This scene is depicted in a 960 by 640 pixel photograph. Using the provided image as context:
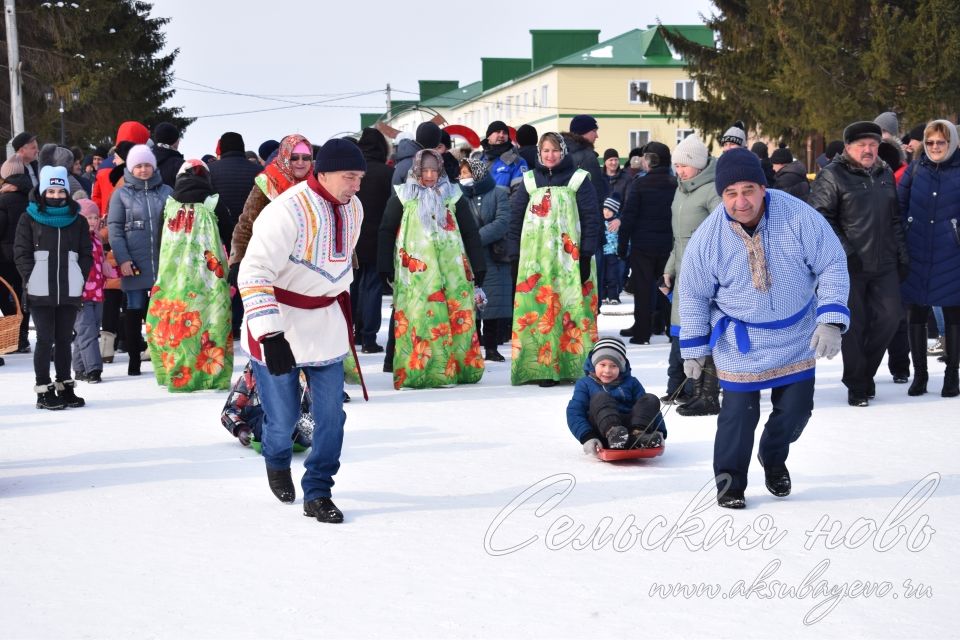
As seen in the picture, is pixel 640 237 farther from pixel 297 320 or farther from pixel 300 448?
pixel 297 320

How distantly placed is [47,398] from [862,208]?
624cm

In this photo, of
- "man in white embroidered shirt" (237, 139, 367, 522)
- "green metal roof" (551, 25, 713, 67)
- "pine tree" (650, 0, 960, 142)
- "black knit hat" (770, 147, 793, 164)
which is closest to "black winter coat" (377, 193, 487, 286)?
"man in white embroidered shirt" (237, 139, 367, 522)

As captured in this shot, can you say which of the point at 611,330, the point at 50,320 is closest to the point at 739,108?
the point at 611,330

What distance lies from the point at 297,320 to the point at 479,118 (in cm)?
8095

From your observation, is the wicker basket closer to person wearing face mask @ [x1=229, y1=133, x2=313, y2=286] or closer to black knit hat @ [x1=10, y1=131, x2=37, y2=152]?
person wearing face mask @ [x1=229, y1=133, x2=313, y2=286]

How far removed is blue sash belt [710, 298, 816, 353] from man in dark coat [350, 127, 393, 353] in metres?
6.36

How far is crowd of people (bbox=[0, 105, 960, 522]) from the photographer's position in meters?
6.30

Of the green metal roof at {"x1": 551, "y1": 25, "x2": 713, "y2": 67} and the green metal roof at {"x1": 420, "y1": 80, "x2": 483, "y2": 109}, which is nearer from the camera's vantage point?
the green metal roof at {"x1": 551, "y1": 25, "x2": 713, "y2": 67}

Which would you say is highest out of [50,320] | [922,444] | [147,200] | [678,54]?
[678,54]

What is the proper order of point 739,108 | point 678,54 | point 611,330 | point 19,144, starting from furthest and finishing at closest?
point 678,54 → point 739,108 → point 611,330 → point 19,144

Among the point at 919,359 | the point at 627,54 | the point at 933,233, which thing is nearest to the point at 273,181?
the point at 933,233

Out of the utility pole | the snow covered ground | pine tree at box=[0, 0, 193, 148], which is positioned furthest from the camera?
pine tree at box=[0, 0, 193, 148]

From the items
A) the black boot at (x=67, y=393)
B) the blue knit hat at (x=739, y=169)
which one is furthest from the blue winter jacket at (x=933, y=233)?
the black boot at (x=67, y=393)

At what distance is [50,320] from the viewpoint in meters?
9.62
